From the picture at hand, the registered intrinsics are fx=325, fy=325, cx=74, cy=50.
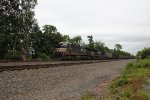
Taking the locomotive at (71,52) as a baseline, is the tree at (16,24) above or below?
above

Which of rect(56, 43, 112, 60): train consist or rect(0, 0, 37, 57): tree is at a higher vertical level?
rect(0, 0, 37, 57): tree

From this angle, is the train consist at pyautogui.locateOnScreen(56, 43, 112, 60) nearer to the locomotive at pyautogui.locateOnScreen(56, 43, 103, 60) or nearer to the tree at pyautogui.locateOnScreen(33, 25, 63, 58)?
the locomotive at pyautogui.locateOnScreen(56, 43, 103, 60)

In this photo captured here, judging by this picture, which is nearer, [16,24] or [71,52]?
[71,52]

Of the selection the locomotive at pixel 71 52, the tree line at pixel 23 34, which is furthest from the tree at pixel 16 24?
the locomotive at pixel 71 52

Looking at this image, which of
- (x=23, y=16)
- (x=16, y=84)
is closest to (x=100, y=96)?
(x=16, y=84)

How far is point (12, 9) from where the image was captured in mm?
56000

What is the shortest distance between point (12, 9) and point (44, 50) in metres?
9.03

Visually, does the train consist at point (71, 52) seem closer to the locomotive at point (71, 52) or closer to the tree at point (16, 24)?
the locomotive at point (71, 52)

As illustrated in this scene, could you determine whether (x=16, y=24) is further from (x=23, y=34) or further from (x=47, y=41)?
(x=47, y=41)

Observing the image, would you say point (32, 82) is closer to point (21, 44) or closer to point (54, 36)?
point (21, 44)

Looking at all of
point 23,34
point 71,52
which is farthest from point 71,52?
point 23,34

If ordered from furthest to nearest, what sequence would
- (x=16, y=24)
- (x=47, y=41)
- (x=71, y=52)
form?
(x=47, y=41)
(x=16, y=24)
(x=71, y=52)

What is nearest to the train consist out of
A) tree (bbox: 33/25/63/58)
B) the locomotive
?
the locomotive

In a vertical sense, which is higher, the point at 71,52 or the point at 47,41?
the point at 47,41
